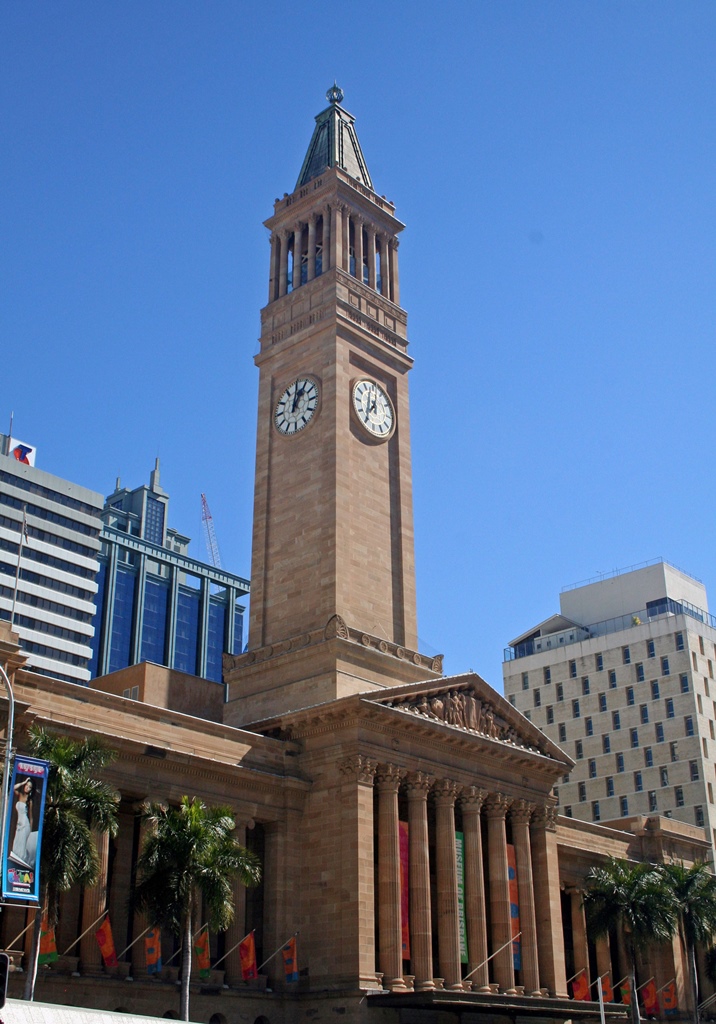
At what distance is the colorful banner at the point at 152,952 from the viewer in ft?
148

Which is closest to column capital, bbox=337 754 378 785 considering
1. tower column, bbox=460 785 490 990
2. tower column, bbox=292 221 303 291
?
tower column, bbox=460 785 490 990

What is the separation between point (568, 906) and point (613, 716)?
1552 inches

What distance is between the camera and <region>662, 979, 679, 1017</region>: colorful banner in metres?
68.7

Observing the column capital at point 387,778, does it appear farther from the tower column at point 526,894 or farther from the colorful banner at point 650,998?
the colorful banner at point 650,998

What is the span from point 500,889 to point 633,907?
336 inches

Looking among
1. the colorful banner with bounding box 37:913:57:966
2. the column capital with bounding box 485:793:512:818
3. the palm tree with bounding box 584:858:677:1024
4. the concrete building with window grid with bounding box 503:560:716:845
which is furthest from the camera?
the concrete building with window grid with bounding box 503:560:716:845

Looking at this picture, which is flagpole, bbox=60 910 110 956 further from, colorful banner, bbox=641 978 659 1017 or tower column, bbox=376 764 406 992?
colorful banner, bbox=641 978 659 1017

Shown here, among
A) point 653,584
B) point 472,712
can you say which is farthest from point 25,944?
point 653,584

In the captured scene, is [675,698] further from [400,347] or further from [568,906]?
[400,347]

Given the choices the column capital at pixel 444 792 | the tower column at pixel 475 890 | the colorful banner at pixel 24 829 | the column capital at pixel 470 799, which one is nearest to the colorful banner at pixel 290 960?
the tower column at pixel 475 890

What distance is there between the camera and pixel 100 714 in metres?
47.0

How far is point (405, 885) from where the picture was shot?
52.6 m

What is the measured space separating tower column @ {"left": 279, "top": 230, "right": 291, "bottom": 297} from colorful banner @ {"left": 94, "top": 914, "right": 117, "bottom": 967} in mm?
40099

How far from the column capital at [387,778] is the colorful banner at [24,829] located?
23.2m
